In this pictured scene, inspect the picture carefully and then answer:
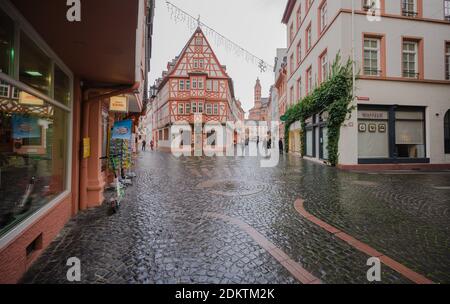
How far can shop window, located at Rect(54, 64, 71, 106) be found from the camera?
4.13 metres

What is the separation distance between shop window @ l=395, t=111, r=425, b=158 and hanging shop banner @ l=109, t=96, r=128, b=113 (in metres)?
14.2

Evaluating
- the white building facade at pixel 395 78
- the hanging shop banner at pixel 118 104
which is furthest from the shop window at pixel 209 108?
the hanging shop banner at pixel 118 104

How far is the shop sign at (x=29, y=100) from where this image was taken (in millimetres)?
3061

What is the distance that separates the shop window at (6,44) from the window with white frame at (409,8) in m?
17.7

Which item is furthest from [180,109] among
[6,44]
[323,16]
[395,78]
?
[6,44]

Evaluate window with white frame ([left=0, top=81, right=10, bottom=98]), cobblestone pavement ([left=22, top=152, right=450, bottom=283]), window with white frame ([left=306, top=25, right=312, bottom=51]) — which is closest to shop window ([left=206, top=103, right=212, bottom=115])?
window with white frame ([left=306, top=25, right=312, bottom=51])

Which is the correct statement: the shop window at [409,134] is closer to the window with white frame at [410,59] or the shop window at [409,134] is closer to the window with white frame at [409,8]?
the window with white frame at [410,59]

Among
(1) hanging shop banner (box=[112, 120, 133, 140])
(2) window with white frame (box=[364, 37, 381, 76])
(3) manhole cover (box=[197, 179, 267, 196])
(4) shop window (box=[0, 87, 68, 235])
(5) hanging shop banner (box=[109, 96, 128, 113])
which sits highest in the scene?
(2) window with white frame (box=[364, 37, 381, 76])

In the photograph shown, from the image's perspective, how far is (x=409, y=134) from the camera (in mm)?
13117

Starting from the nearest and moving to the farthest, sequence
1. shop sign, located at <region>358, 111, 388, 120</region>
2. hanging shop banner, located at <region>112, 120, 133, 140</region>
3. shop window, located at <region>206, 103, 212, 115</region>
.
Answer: hanging shop banner, located at <region>112, 120, 133, 140</region> → shop sign, located at <region>358, 111, 388, 120</region> → shop window, located at <region>206, 103, 212, 115</region>

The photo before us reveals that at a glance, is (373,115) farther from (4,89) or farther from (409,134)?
(4,89)

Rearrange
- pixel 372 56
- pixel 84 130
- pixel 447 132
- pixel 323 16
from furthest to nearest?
pixel 323 16
pixel 447 132
pixel 372 56
pixel 84 130

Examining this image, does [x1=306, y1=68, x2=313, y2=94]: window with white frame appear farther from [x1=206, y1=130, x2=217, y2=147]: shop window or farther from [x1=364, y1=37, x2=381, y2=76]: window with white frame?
[x1=206, y1=130, x2=217, y2=147]: shop window

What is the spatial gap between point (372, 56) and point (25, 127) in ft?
51.1
